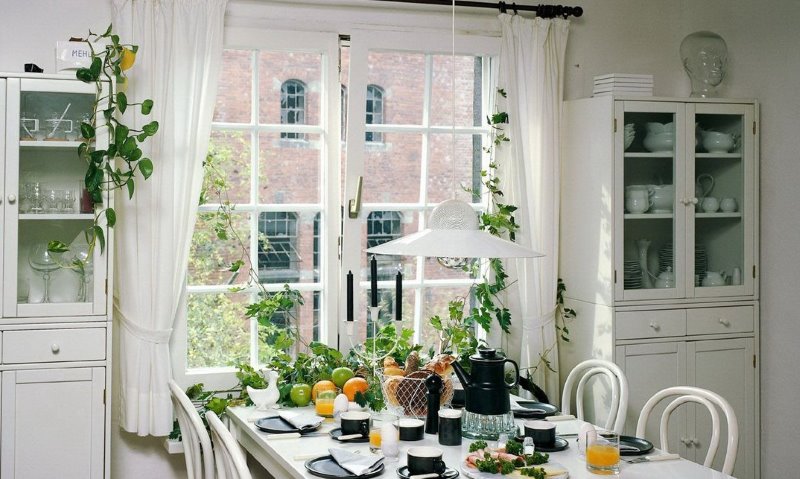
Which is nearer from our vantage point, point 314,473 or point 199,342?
point 314,473

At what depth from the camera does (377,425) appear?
286 centimetres

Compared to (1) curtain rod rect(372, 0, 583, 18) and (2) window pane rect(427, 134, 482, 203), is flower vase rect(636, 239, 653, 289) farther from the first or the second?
(1) curtain rod rect(372, 0, 583, 18)

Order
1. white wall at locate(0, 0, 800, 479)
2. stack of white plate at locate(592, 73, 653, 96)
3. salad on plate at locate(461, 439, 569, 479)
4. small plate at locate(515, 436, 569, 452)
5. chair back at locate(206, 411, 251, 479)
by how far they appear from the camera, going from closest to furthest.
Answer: chair back at locate(206, 411, 251, 479)
salad on plate at locate(461, 439, 569, 479)
small plate at locate(515, 436, 569, 452)
white wall at locate(0, 0, 800, 479)
stack of white plate at locate(592, 73, 653, 96)

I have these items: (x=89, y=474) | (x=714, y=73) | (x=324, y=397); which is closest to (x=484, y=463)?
(x=324, y=397)

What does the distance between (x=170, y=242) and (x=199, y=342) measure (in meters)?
0.47

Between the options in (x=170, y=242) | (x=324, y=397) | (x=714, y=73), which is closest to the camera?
(x=324, y=397)

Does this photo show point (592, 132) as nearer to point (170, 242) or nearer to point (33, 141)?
point (170, 242)

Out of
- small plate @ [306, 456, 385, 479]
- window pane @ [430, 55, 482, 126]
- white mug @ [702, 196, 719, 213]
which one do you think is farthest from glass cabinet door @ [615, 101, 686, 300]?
small plate @ [306, 456, 385, 479]

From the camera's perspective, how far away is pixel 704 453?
3789 mm

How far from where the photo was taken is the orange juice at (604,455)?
2363 mm

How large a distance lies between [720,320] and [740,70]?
1146mm

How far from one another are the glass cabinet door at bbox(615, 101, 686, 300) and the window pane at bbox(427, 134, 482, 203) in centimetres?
66

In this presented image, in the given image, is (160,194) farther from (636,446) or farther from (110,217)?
(636,446)

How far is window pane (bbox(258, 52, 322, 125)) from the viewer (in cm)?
357
